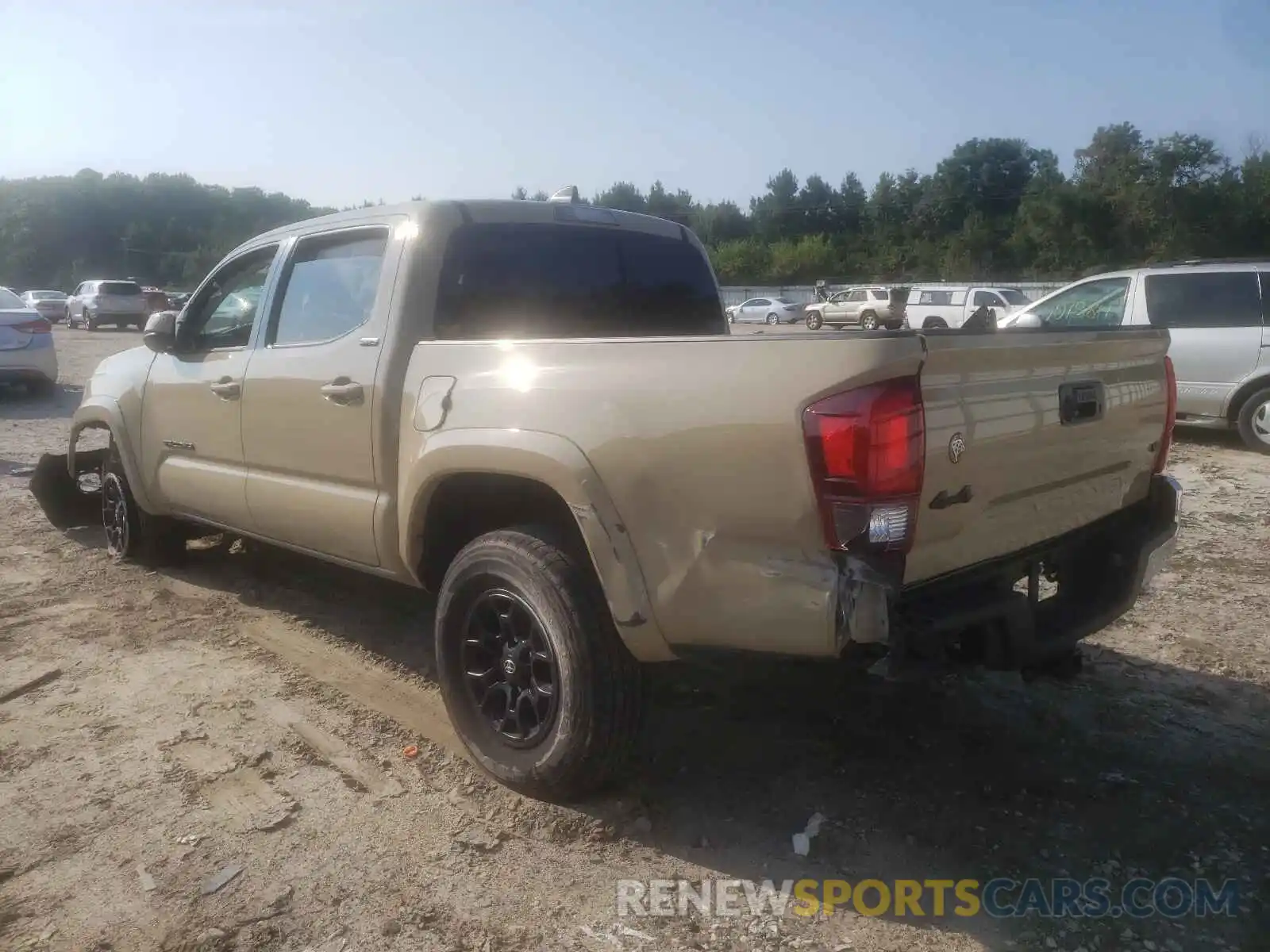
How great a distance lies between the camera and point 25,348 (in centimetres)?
1274

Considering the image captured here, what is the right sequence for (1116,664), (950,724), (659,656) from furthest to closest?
1. (1116,664)
2. (950,724)
3. (659,656)

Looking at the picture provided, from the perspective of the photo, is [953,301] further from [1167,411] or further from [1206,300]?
[1167,411]

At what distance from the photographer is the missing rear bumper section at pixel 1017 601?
2348 mm

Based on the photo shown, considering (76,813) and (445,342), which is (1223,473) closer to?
(445,342)

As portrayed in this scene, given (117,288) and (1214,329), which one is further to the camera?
(117,288)

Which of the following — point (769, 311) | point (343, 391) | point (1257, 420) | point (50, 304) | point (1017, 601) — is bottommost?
point (1257, 420)

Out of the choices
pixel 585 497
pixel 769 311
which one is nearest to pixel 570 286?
pixel 585 497

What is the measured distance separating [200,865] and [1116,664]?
3582 mm

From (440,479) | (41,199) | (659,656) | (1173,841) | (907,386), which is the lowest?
(1173,841)

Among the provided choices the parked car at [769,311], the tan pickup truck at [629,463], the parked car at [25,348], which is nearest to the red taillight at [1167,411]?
the tan pickup truck at [629,463]

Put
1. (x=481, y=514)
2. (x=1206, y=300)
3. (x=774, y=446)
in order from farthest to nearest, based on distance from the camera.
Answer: (x=1206, y=300) → (x=481, y=514) → (x=774, y=446)

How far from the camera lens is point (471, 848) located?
2.88 meters

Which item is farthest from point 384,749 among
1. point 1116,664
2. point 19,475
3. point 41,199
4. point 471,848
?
point 41,199

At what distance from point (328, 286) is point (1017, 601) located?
9.54 ft
